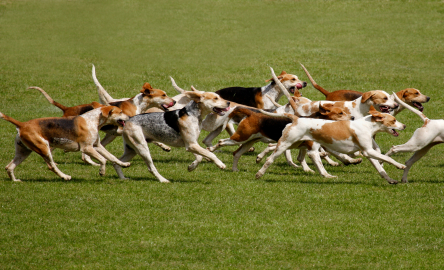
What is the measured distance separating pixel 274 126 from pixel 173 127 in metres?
1.77

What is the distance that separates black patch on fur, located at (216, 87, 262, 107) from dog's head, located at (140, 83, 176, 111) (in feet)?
7.13

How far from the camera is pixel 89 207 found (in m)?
8.44

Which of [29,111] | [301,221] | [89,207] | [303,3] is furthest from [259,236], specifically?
[303,3]

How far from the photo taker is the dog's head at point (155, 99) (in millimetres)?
11742

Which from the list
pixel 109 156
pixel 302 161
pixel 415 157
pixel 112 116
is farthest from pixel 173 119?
pixel 415 157

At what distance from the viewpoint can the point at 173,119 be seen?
1008 centimetres

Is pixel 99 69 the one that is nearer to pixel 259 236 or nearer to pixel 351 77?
pixel 351 77

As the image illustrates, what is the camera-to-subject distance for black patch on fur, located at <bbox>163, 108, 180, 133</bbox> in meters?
10.0

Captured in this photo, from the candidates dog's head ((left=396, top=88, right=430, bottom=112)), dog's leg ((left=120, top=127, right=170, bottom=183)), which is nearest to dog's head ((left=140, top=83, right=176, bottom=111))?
dog's leg ((left=120, top=127, right=170, bottom=183))

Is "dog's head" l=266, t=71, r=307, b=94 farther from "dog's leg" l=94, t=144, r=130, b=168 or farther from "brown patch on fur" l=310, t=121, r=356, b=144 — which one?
"dog's leg" l=94, t=144, r=130, b=168

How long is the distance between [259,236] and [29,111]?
12484mm

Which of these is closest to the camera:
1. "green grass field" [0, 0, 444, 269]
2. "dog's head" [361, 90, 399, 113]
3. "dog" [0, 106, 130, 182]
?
"green grass field" [0, 0, 444, 269]

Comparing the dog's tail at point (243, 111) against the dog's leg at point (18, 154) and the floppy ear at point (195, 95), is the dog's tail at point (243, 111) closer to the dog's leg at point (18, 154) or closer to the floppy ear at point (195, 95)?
the floppy ear at point (195, 95)

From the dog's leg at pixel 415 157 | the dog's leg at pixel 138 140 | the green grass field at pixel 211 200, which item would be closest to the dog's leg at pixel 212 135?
the green grass field at pixel 211 200
